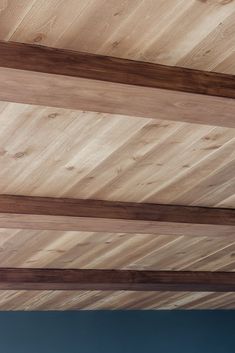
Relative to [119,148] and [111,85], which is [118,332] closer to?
[119,148]

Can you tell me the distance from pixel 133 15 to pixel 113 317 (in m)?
4.11

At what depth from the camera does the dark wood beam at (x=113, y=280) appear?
4336 mm

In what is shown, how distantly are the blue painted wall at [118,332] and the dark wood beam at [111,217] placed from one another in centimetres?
218

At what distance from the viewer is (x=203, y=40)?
2.15 meters

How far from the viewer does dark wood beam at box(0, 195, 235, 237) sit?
3.22 metres

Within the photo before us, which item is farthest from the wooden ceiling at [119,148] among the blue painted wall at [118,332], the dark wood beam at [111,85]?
the blue painted wall at [118,332]

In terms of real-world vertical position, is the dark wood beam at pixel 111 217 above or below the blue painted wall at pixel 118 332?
above

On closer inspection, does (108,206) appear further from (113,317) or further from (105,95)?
(113,317)

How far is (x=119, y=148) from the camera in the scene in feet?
9.32

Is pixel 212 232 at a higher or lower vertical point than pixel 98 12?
lower

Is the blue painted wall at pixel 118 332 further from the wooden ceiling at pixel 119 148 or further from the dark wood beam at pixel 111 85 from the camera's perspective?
the dark wood beam at pixel 111 85

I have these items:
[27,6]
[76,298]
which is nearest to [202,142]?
[27,6]

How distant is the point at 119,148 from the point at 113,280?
191 cm

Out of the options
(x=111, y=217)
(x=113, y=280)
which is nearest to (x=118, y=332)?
(x=113, y=280)
